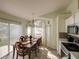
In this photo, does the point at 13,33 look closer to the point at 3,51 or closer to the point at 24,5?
the point at 3,51

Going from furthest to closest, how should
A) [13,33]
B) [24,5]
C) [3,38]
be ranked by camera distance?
[13,33], [3,38], [24,5]

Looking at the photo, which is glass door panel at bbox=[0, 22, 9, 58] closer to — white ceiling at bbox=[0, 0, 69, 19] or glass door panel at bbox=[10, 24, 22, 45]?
glass door panel at bbox=[10, 24, 22, 45]

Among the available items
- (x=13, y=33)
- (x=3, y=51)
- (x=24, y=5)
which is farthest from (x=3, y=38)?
(x=24, y=5)

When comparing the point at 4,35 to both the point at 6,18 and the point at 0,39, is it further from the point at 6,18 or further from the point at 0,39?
the point at 6,18

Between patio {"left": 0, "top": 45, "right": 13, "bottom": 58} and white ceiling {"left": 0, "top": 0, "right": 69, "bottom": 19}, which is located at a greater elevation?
white ceiling {"left": 0, "top": 0, "right": 69, "bottom": 19}

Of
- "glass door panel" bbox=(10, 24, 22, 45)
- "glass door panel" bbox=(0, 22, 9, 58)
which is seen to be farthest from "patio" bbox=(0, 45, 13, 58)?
"glass door panel" bbox=(10, 24, 22, 45)

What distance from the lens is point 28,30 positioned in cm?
985

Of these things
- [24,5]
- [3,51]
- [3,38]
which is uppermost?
[24,5]

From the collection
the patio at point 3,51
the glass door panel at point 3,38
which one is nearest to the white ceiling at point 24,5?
the glass door panel at point 3,38

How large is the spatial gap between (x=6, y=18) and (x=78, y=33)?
3.55 meters

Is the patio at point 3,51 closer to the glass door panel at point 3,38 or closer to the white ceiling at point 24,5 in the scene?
the glass door panel at point 3,38

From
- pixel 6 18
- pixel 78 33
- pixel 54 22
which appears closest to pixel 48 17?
pixel 54 22

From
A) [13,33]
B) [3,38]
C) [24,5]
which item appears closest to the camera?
[24,5]

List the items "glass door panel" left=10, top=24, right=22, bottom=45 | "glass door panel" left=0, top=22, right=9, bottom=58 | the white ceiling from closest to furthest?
the white ceiling < "glass door panel" left=0, top=22, right=9, bottom=58 < "glass door panel" left=10, top=24, right=22, bottom=45
